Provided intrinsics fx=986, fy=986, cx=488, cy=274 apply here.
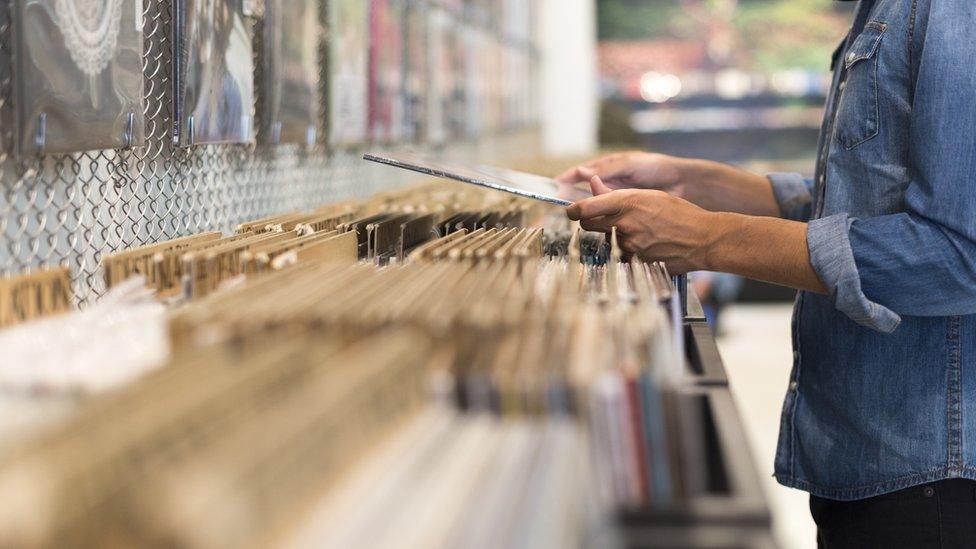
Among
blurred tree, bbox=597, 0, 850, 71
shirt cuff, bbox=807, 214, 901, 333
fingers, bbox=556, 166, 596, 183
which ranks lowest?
shirt cuff, bbox=807, 214, 901, 333

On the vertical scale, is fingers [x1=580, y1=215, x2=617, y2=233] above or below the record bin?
above

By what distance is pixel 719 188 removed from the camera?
2.11 meters

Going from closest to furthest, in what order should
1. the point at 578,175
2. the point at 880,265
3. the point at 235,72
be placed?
the point at 880,265
the point at 235,72
the point at 578,175

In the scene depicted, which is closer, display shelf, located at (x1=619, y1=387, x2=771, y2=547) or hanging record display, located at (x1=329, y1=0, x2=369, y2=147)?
display shelf, located at (x1=619, y1=387, x2=771, y2=547)

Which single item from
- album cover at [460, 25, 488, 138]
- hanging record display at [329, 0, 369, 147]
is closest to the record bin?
hanging record display at [329, 0, 369, 147]

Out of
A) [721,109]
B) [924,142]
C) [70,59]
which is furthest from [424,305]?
[721,109]

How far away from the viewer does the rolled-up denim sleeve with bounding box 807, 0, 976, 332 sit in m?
1.37

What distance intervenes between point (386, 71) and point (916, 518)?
2.03m

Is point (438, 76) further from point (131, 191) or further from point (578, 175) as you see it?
point (131, 191)

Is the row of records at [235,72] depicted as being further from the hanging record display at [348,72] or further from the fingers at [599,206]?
the fingers at [599,206]

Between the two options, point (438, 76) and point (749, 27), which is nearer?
point (438, 76)

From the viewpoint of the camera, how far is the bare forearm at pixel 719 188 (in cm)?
210

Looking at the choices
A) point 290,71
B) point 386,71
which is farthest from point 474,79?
point 290,71

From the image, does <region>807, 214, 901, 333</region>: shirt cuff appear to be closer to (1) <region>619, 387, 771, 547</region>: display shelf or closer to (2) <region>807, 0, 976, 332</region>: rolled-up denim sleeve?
(2) <region>807, 0, 976, 332</region>: rolled-up denim sleeve
